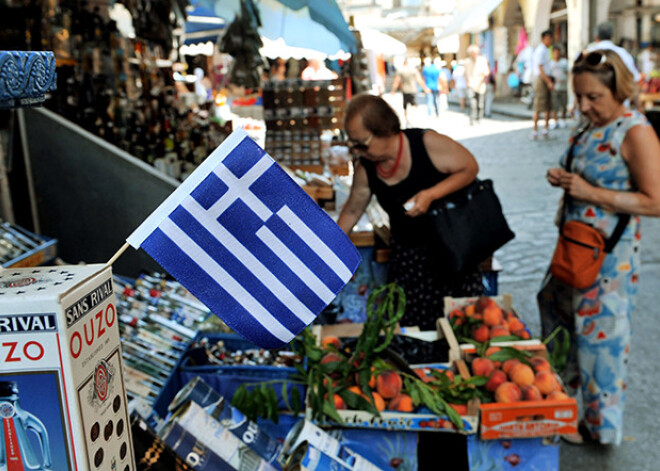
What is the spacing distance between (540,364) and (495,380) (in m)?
0.24

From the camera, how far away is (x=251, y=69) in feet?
24.6

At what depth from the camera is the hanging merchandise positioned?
252 inches

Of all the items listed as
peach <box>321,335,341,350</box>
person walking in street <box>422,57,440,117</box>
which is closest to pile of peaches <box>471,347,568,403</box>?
peach <box>321,335,341,350</box>

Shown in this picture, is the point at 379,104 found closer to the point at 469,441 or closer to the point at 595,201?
the point at 595,201

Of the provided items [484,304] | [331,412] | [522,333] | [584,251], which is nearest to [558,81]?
[584,251]

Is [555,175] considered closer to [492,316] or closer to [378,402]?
[492,316]

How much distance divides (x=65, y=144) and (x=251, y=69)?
3.36 metres

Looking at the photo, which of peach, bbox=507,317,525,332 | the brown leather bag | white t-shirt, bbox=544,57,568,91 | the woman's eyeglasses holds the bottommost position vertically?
peach, bbox=507,317,525,332

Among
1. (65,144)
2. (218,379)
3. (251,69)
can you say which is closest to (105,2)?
(251,69)

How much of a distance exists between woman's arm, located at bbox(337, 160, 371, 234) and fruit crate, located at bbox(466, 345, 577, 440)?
140 cm

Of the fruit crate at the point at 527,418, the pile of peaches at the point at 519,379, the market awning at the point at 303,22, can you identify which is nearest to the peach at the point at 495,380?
the pile of peaches at the point at 519,379

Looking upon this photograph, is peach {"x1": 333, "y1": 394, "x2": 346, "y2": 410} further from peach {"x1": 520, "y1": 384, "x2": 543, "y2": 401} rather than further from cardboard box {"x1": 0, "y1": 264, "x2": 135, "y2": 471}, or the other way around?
cardboard box {"x1": 0, "y1": 264, "x2": 135, "y2": 471}

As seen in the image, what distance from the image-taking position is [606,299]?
10.7ft

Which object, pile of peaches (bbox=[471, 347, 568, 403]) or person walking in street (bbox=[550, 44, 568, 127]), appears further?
person walking in street (bbox=[550, 44, 568, 127])
